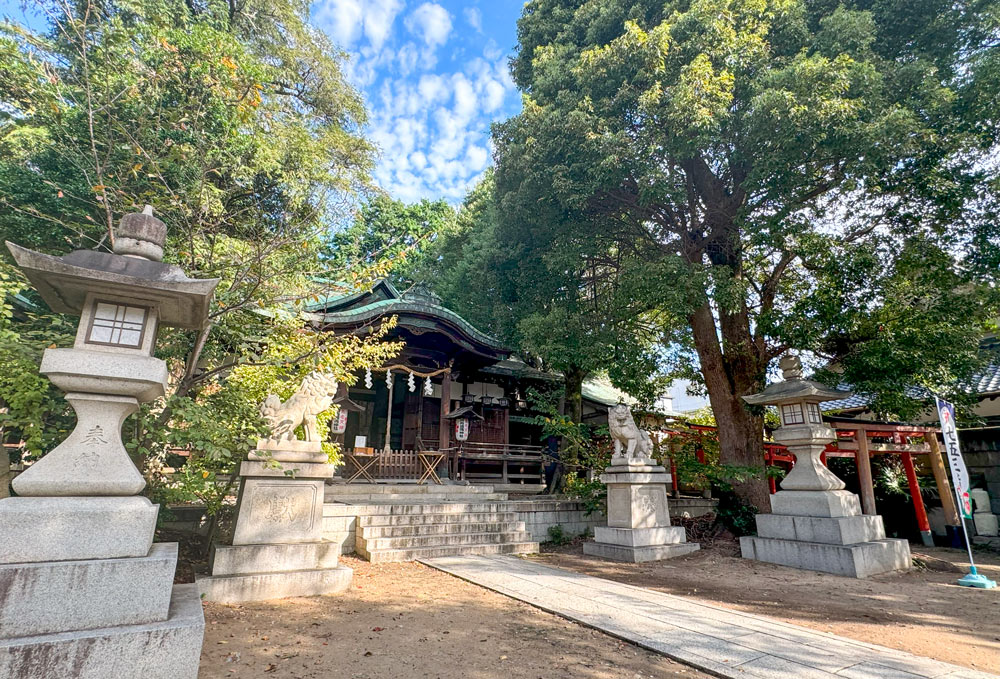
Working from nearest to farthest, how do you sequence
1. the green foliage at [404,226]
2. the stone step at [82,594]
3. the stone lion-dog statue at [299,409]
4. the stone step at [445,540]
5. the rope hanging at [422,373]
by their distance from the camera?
the stone step at [82,594] → the stone lion-dog statue at [299,409] → the stone step at [445,540] → the rope hanging at [422,373] → the green foliage at [404,226]

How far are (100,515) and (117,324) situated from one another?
4.88 feet

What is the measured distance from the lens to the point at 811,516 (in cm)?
796

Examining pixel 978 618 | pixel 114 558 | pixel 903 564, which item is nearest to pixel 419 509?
pixel 114 558

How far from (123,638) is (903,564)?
10643 mm

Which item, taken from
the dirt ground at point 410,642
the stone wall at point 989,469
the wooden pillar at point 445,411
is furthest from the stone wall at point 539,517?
the stone wall at point 989,469

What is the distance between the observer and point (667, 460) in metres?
12.3

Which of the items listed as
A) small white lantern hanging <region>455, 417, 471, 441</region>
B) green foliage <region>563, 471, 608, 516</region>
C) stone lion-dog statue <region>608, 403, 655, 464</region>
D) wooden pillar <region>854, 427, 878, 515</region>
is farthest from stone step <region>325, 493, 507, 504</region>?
wooden pillar <region>854, 427, 878, 515</region>

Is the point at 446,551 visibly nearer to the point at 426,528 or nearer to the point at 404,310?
the point at 426,528

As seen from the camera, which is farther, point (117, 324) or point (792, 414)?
point (792, 414)

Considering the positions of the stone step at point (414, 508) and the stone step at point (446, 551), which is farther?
the stone step at point (414, 508)

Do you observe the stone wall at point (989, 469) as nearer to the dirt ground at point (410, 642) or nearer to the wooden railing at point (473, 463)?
the wooden railing at point (473, 463)

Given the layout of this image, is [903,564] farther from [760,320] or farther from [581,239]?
[581,239]

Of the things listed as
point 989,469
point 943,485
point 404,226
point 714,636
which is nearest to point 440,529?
point 714,636

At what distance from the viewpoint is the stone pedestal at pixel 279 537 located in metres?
5.35
